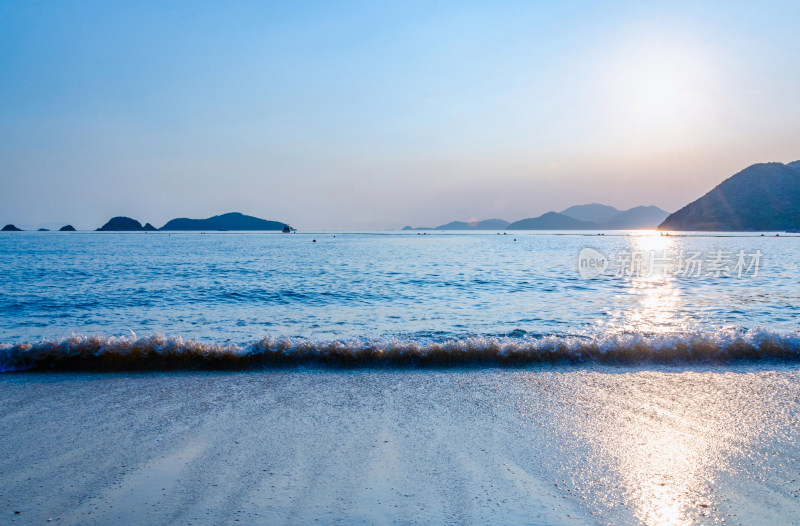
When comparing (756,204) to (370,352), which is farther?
(756,204)

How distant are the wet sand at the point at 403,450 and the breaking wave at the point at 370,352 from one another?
2.68 feet

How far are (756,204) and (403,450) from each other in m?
224

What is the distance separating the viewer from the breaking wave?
302 inches

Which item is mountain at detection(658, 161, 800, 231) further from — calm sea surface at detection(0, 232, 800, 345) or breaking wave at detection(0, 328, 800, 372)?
breaking wave at detection(0, 328, 800, 372)

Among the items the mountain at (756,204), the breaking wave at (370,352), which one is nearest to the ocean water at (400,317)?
the breaking wave at (370,352)

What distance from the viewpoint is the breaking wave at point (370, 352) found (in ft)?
25.2

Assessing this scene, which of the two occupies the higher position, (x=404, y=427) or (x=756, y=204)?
(x=756, y=204)

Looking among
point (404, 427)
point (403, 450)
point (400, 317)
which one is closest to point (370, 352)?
point (404, 427)

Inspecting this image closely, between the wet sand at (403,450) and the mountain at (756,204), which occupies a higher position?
the mountain at (756,204)

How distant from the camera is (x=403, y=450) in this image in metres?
4.38

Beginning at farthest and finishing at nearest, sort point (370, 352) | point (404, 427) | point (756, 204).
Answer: point (756, 204) → point (370, 352) → point (404, 427)

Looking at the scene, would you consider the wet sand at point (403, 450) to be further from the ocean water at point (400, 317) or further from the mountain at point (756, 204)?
the mountain at point (756, 204)

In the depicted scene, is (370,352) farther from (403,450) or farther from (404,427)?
(403,450)

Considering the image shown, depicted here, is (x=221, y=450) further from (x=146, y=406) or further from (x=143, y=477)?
(x=146, y=406)
